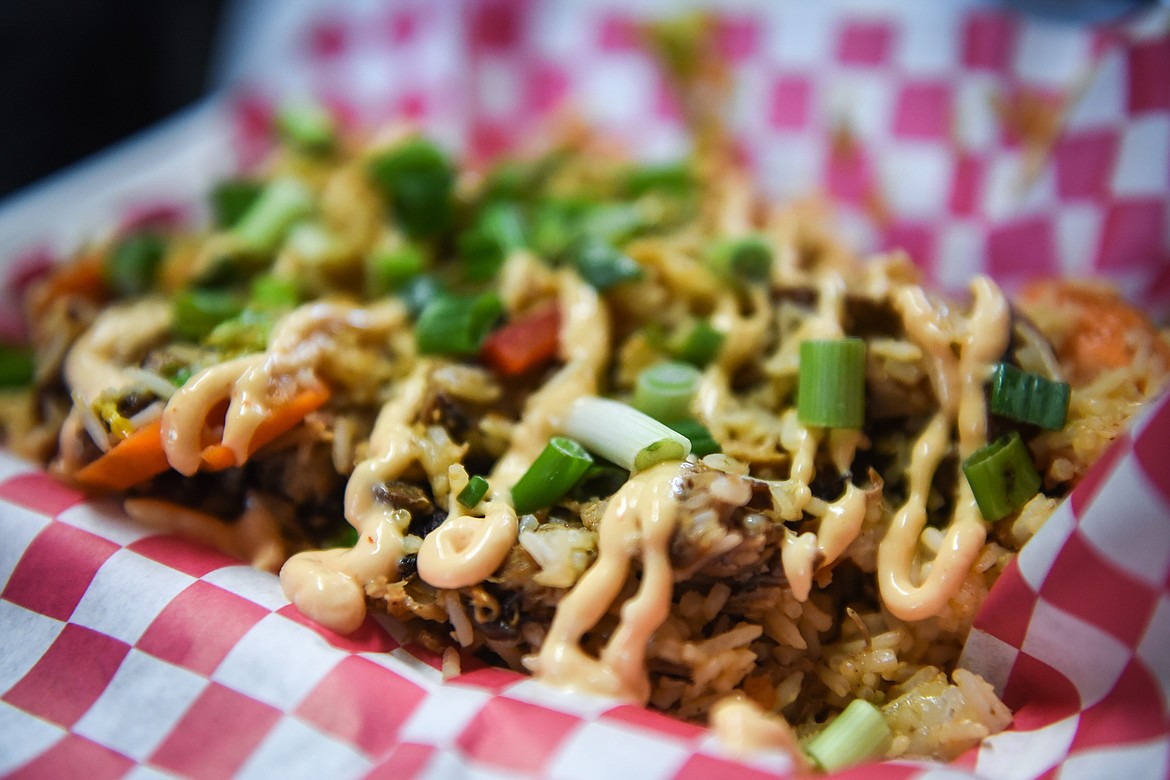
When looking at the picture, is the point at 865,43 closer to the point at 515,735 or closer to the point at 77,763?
the point at 515,735

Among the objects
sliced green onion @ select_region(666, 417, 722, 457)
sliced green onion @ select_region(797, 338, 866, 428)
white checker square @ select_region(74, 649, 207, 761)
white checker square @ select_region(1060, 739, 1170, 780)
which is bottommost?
white checker square @ select_region(74, 649, 207, 761)

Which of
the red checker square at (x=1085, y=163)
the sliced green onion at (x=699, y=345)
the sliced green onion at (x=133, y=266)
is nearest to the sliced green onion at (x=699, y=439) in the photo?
the sliced green onion at (x=699, y=345)

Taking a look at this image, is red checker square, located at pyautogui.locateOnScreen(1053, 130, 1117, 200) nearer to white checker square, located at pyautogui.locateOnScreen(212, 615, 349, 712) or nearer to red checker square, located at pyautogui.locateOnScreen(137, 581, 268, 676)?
white checker square, located at pyautogui.locateOnScreen(212, 615, 349, 712)

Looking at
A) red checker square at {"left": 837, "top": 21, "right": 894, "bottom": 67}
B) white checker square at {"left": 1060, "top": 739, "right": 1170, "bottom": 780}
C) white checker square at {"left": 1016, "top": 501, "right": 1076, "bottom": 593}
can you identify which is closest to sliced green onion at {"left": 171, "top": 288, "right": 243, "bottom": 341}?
white checker square at {"left": 1016, "top": 501, "right": 1076, "bottom": 593}

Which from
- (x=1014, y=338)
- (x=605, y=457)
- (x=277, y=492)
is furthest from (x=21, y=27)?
(x=1014, y=338)

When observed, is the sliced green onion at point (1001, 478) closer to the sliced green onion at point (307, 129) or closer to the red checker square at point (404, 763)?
the red checker square at point (404, 763)

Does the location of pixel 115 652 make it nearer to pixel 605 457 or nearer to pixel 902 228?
pixel 605 457
